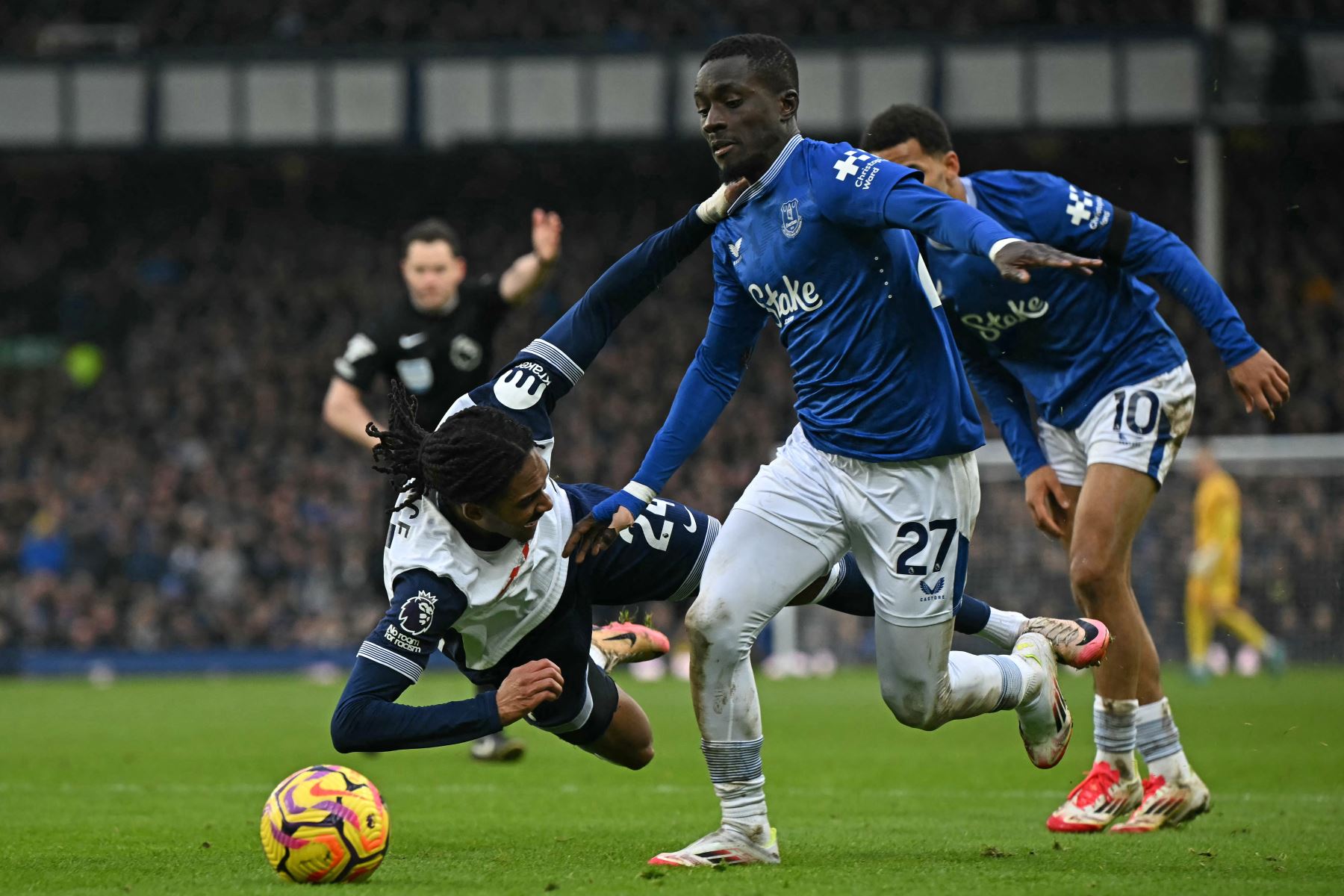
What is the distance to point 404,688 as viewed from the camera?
5.14m

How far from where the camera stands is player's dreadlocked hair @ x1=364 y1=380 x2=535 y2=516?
17.1 feet

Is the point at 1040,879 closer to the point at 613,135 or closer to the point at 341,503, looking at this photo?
the point at 341,503

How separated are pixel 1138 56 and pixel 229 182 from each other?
16.8 meters

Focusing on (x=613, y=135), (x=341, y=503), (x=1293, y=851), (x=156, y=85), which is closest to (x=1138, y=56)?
(x=613, y=135)

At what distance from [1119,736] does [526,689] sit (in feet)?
8.58

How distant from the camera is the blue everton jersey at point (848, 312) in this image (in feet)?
17.3

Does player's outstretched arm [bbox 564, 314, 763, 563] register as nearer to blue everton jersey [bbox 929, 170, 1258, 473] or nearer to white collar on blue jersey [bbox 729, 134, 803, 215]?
white collar on blue jersey [bbox 729, 134, 803, 215]

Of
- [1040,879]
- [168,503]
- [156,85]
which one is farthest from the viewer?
[156,85]

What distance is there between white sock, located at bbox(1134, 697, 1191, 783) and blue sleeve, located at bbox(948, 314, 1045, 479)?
1070 mm

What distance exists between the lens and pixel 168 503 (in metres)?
23.6

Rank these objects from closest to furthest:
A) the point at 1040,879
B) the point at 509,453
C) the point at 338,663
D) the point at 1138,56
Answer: the point at 1040,879 → the point at 509,453 → the point at 338,663 → the point at 1138,56

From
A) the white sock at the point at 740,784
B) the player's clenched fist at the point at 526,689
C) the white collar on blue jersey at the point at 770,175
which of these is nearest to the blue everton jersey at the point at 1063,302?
the white collar on blue jersey at the point at 770,175

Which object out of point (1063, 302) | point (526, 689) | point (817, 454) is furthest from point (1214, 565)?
point (526, 689)

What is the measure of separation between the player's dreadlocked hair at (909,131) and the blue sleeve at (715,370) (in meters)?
1.10
